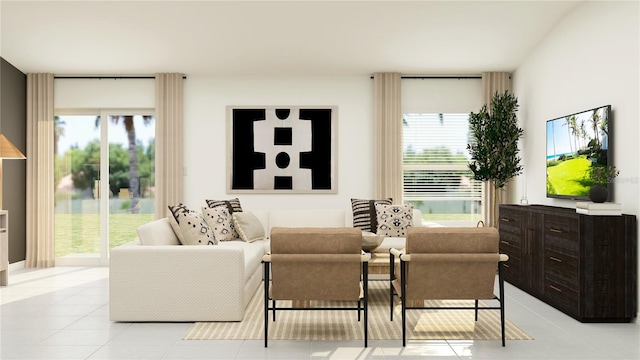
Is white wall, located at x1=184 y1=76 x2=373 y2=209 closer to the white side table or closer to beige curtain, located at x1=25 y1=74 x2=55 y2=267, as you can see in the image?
beige curtain, located at x1=25 y1=74 x2=55 y2=267

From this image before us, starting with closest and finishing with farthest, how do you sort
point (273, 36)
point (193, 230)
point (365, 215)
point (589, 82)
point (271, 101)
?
1. point (193, 230)
2. point (589, 82)
3. point (273, 36)
4. point (365, 215)
5. point (271, 101)

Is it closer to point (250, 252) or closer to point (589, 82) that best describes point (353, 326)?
point (250, 252)

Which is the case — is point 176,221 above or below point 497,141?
below

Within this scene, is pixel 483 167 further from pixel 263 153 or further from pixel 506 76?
pixel 263 153

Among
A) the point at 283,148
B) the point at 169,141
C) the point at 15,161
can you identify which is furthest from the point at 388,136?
the point at 15,161

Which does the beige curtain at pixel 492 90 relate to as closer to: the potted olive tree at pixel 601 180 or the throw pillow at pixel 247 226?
the potted olive tree at pixel 601 180

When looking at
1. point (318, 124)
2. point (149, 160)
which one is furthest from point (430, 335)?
point (149, 160)

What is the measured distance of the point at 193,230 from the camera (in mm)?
4633

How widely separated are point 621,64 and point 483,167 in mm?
2399

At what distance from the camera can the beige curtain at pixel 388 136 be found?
712 centimetres

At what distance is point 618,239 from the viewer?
416cm

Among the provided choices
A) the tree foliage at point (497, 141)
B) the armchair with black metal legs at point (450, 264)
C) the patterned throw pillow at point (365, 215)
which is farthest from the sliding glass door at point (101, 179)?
the armchair with black metal legs at point (450, 264)

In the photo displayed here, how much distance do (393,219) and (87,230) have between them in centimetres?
445

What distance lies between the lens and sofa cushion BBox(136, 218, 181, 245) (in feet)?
14.3
